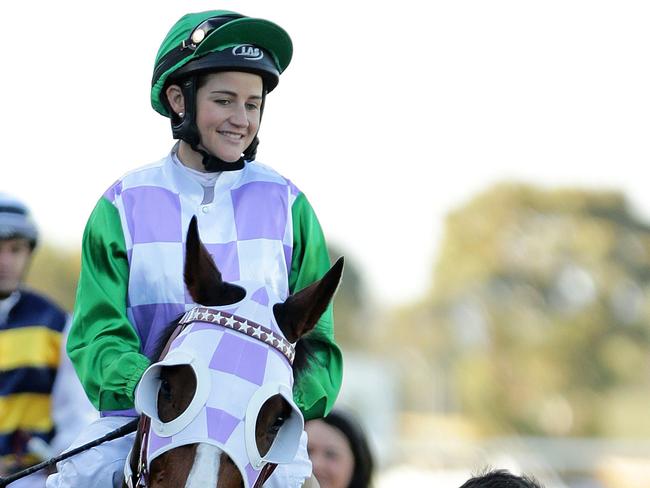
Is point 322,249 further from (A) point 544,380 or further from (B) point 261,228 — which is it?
(A) point 544,380

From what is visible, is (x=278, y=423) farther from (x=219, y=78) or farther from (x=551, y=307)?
(x=551, y=307)

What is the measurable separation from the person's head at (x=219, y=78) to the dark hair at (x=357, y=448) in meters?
2.48

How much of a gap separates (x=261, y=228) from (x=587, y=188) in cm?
3884

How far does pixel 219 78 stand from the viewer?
12.6 ft

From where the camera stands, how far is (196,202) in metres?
3.86

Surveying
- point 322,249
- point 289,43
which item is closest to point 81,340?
point 322,249

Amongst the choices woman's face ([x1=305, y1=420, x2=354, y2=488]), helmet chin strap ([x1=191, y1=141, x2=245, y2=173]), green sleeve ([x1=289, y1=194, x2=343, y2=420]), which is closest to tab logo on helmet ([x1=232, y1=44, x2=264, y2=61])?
helmet chin strap ([x1=191, y1=141, x2=245, y2=173])

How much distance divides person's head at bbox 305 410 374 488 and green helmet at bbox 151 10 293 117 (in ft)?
7.95

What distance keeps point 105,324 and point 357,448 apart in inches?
108

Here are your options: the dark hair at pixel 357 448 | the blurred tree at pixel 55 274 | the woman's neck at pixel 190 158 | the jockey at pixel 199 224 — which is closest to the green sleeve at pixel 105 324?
the jockey at pixel 199 224

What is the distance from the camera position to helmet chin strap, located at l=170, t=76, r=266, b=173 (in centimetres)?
387

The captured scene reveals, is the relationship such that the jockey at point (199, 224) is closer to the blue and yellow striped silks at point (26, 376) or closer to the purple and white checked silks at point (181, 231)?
the purple and white checked silks at point (181, 231)

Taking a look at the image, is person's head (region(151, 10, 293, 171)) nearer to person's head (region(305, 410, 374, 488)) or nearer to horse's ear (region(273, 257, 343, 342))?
horse's ear (region(273, 257, 343, 342))

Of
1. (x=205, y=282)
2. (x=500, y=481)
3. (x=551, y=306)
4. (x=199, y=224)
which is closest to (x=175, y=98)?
(x=199, y=224)
